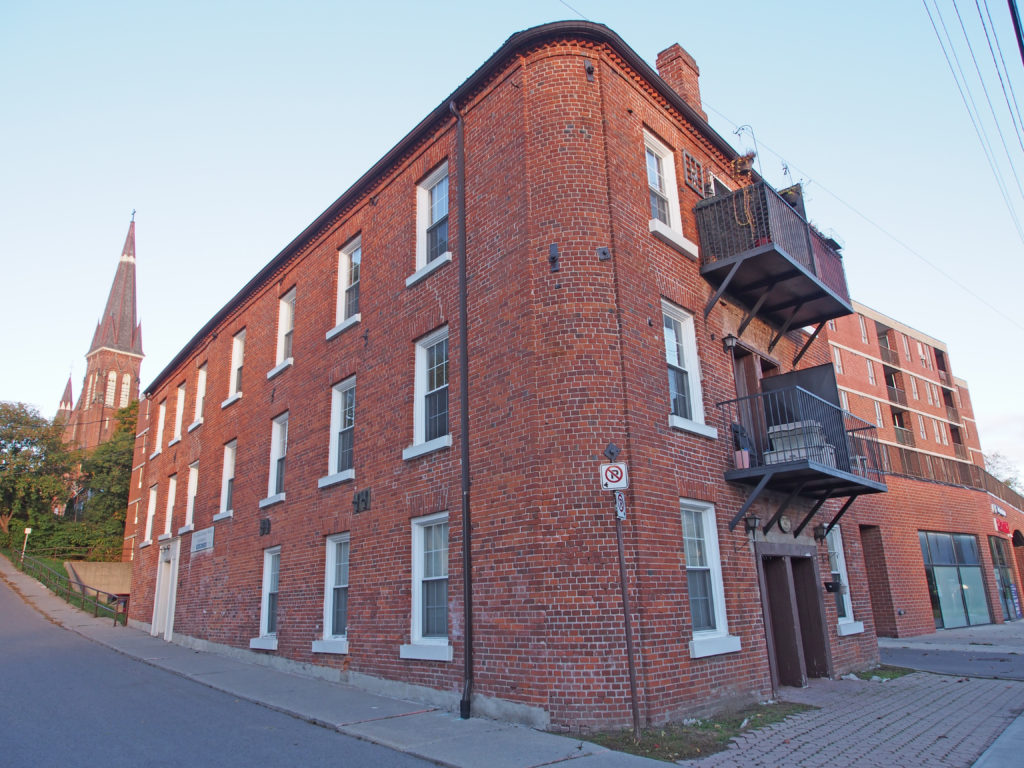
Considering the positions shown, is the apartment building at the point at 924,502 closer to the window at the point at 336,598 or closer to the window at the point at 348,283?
the window at the point at 336,598

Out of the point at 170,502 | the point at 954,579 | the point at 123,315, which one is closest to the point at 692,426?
the point at 170,502

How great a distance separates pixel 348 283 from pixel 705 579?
985 cm

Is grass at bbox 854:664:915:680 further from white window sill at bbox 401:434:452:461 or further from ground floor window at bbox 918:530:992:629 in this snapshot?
ground floor window at bbox 918:530:992:629

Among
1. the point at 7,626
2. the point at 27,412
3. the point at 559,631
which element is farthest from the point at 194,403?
the point at 27,412

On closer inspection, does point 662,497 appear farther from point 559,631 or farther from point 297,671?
point 297,671

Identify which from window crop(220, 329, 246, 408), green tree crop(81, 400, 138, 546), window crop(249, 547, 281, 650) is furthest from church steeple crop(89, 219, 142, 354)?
window crop(249, 547, 281, 650)

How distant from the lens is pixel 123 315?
287 feet

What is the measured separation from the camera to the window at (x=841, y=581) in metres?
13.1

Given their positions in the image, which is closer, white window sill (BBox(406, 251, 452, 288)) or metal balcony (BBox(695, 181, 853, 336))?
metal balcony (BBox(695, 181, 853, 336))

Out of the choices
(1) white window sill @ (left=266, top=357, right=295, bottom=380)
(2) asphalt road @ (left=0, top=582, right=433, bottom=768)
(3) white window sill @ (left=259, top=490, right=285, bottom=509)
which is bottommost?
(2) asphalt road @ (left=0, top=582, right=433, bottom=768)

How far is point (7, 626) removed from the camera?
2088 cm

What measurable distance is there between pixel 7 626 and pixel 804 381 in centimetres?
2400

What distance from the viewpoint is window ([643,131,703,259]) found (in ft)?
37.4

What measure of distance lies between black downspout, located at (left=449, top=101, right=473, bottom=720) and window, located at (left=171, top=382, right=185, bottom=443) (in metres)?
15.1
